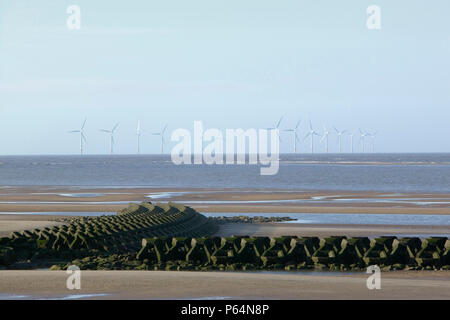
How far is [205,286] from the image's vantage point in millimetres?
14516

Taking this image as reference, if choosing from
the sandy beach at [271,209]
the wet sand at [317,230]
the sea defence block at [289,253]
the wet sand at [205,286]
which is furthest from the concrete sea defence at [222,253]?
the wet sand at [317,230]

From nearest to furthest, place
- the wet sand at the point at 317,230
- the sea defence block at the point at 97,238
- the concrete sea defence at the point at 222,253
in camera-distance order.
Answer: the concrete sea defence at the point at 222,253
the sea defence block at the point at 97,238
the wet sand at the point at 317,230

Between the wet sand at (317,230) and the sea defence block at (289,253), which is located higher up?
the sea defence block at (289,253)

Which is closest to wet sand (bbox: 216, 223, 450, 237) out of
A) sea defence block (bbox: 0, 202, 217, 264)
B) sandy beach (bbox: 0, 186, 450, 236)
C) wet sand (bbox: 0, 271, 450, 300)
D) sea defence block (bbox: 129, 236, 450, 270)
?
sandy beach (bbox: 0, 186, 450, 236)

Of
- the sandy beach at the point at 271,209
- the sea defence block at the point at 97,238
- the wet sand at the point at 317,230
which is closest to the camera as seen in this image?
the sea defence block at the point at 97,238

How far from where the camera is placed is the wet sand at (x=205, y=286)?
13.4m

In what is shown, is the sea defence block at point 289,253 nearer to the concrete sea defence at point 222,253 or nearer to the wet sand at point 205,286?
the concrete sea defence at point 222,253

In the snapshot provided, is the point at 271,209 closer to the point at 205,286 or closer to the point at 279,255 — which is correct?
the point at 279,255

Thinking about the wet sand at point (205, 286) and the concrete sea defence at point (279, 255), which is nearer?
the wet sand at point (205, 286)

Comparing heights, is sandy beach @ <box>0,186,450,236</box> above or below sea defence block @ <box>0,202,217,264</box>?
below

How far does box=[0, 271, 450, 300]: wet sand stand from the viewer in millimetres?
13359

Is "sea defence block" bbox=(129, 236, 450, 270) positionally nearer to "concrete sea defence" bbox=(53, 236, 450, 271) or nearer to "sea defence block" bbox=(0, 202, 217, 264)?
"concrete sea defence" bbox=(53, 236, 450, 271)
